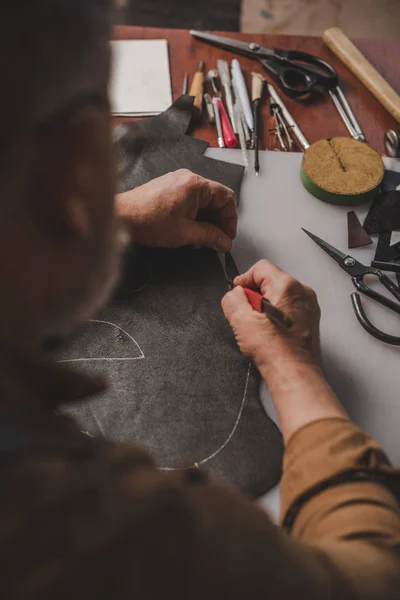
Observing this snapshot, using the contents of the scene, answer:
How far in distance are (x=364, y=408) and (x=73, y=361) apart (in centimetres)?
48

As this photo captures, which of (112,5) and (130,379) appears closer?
(112,5)

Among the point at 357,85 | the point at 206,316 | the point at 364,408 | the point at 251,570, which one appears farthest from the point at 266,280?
the point at 357,85

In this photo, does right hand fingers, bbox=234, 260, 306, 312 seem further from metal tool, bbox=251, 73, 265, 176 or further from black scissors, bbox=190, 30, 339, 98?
black scissors, bbox=190, 30, 339, 98

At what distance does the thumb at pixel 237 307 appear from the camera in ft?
2.94

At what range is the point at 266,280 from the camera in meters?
0.92

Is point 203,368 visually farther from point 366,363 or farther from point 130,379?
point 366,363

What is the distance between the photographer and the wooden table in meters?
1.24

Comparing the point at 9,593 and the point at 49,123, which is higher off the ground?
the point at 49,123

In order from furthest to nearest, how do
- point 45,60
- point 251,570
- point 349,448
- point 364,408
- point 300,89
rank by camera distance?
point 300,89
point 364,408
point 349,448
point 251,570
point 45,60

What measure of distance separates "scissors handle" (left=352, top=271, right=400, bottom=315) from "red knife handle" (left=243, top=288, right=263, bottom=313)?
0.67 feet

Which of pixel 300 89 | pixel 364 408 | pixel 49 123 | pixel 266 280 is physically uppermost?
pixel 49 123

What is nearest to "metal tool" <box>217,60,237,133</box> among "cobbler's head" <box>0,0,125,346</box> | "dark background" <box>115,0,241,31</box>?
"cobbler's head" <box>0,0,125,346</box>

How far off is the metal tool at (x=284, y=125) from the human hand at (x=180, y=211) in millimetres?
298

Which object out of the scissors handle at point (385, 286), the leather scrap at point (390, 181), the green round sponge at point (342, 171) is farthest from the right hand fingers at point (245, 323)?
the leather scrap at point (390, 181)
